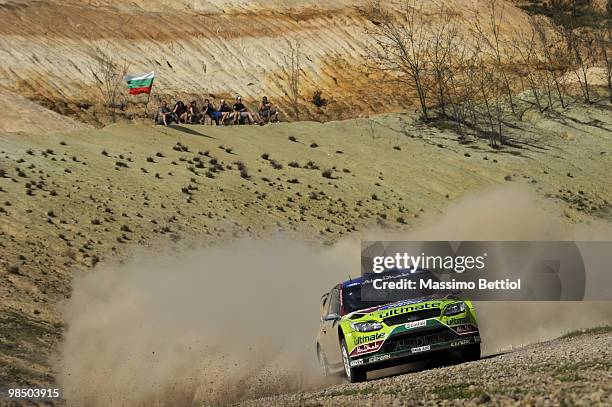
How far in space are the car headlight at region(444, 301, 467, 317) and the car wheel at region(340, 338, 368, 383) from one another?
1366 millimetres

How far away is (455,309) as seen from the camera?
14383 mm

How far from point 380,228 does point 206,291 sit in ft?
45.7

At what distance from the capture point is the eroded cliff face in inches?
1970

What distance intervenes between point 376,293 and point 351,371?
1300mm

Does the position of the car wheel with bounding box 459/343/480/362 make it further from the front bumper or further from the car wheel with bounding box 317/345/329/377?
the car wheel with bounding box 317/345/329/377

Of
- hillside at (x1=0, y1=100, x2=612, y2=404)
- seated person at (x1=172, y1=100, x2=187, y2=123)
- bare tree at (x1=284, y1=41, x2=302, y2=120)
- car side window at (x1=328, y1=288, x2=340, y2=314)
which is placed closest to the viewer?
car side window at (x1=328, y1=288, x2=340, y2=314)

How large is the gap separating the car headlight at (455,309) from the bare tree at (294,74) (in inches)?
1609

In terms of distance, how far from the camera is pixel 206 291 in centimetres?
2495

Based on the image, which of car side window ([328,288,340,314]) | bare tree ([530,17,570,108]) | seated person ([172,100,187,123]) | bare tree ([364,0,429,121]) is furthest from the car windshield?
bare tree ([530,17,570,108])

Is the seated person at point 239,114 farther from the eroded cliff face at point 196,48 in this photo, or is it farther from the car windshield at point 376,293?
the car windshield at point 376,293

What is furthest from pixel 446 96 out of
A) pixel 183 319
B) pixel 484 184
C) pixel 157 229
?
pixel 183 319

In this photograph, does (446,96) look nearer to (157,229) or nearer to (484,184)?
(484,184)

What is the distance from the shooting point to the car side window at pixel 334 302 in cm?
1541

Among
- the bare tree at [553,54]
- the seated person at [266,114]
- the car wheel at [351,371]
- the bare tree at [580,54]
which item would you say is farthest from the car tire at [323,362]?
the bare tree at [580,54]
